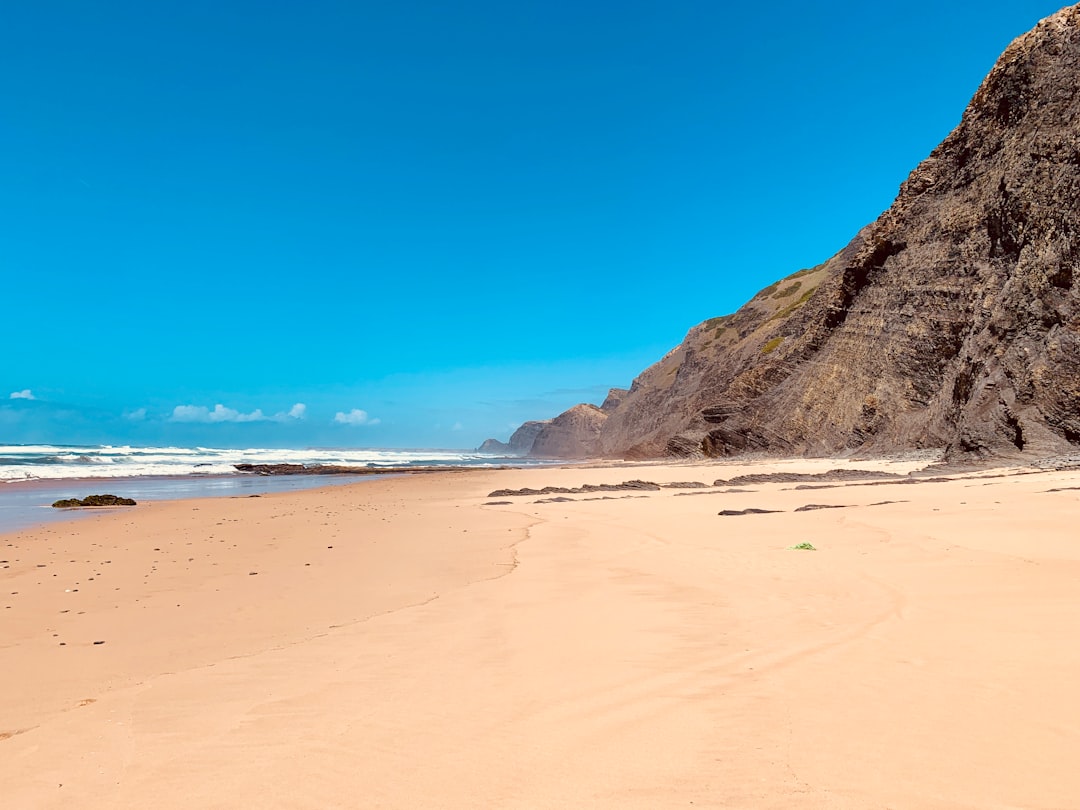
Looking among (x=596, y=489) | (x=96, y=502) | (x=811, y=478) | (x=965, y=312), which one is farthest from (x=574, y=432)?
(x=96, y=502)

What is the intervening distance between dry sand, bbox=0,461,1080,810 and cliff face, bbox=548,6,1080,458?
1540 centimetres

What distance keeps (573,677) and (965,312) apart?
34409mm

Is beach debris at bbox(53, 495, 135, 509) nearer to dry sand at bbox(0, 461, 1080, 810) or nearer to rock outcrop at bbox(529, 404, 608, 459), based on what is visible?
dry sand at bbox(0, 461, 1080, 810)

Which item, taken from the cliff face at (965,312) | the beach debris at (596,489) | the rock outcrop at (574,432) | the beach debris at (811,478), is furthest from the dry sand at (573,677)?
the rock outcrop at (574,432)

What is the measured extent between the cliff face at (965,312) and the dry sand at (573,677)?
50.5 ft

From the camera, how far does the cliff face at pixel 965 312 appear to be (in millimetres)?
20906

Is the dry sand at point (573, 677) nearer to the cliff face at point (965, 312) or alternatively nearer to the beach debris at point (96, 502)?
the beach debris at point (96, 502)

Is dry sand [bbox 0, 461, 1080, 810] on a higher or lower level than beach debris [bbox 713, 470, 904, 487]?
lower

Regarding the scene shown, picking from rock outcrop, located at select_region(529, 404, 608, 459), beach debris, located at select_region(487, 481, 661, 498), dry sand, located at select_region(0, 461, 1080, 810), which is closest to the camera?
dry sand, located at select_region(0, 461, 1080, 810)

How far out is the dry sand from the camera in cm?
262

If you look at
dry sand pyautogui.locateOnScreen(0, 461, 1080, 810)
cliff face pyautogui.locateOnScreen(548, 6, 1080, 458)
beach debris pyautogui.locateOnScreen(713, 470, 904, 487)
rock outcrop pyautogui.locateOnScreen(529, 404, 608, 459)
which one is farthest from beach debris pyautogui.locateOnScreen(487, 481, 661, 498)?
rock outcrop pyautogui.locateOnScreen(529, 404, 608, 459)

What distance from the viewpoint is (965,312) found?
3089 centimetres

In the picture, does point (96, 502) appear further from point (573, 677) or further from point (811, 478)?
point (811, 478)

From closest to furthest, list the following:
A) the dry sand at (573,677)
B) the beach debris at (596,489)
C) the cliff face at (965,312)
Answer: the dry sand at (573,677) < the beach debris at (596,489) < the cliff face at (965,312)
